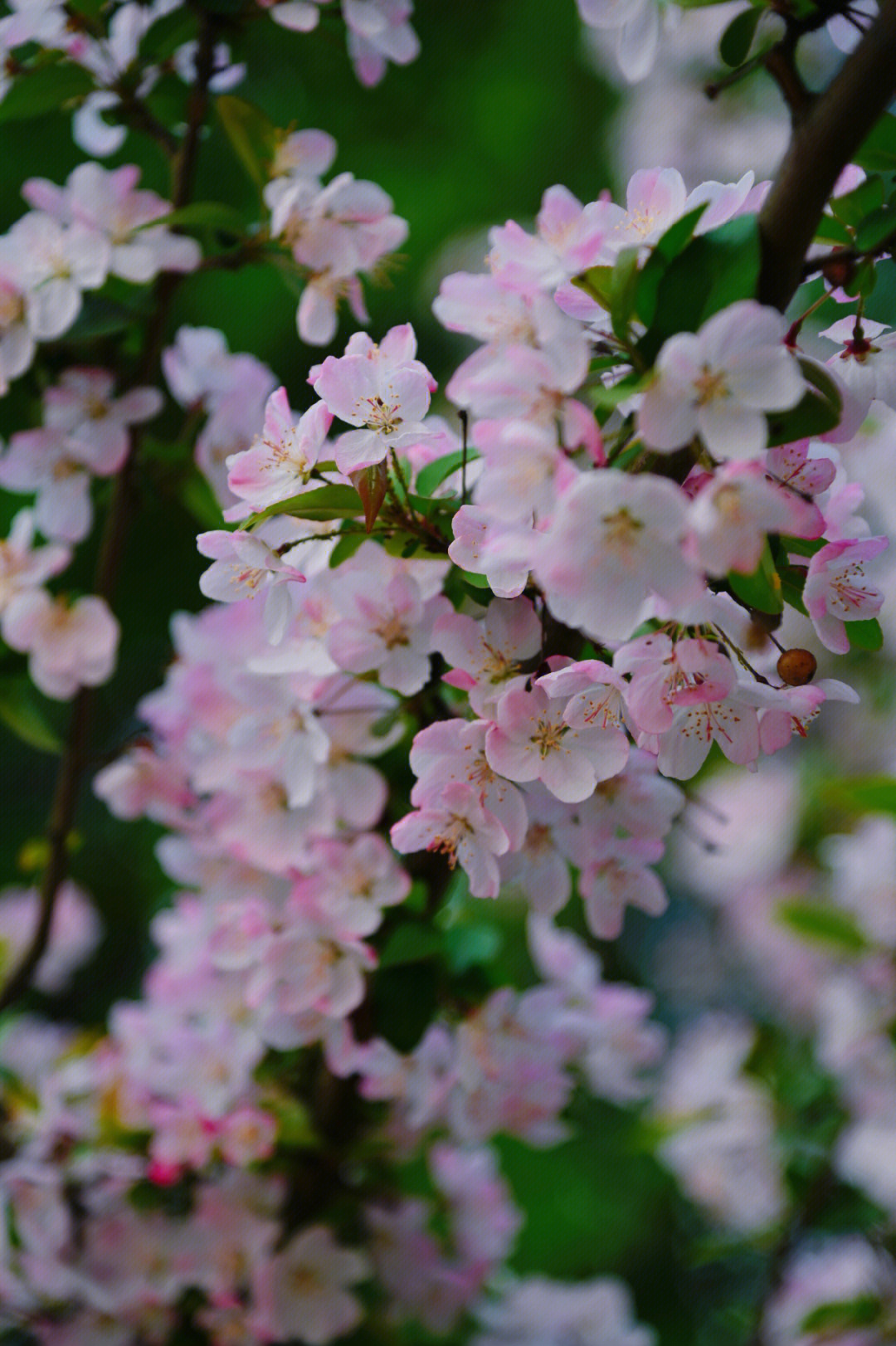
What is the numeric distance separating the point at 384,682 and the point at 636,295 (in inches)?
9.3

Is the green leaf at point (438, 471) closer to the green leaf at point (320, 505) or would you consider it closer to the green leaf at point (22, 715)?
the green leaf at point (320, 505)

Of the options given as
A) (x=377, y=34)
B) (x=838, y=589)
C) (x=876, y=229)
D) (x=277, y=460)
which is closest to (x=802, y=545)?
(x=838, y=589)

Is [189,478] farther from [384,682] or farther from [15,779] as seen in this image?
[15,779]

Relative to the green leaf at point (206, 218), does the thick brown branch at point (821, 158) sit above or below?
above

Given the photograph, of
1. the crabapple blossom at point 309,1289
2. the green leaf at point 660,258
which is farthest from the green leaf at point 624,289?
the crabapple blossom at point 309,1289

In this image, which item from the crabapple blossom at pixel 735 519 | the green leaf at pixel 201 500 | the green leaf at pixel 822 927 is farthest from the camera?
the green leaf at pixel 822 927

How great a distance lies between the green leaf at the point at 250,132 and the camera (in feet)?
2.54

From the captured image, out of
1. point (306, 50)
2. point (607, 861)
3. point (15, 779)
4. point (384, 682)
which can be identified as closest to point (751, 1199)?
point (607, 861)

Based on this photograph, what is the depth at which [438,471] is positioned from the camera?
1.89ft

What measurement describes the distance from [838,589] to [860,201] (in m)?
0.19

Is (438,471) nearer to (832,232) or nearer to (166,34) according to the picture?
(832,232)

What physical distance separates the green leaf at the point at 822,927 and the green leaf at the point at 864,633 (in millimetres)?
652

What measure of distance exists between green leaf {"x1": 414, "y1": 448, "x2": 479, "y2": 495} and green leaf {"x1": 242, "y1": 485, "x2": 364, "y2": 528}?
0.05 meters

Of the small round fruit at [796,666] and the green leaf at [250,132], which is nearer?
the small round fruit at [796,666]
